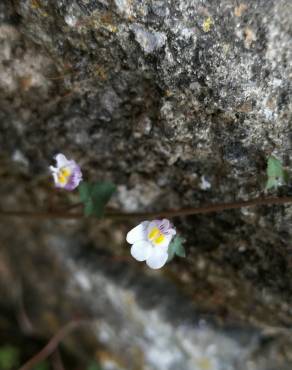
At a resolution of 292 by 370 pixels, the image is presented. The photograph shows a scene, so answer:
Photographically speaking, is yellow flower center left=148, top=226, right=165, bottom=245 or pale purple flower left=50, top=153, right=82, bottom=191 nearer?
yellow flower center left=148, top=226, right=165, bottom=245

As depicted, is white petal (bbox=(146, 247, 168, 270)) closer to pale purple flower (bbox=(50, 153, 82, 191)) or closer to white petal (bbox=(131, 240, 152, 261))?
white petal (bbox=(131, 240, 152, 261))

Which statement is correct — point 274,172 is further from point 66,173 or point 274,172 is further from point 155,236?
point 66,173

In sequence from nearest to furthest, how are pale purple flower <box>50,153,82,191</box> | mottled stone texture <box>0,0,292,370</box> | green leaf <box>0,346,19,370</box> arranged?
mottled stone texture <box>0,0,292,370</box>, pale purple flower <box>50,153,82,191</box>, green leaf <box>0,346,19,370</box>

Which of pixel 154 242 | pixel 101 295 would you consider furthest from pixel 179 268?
pixel 154 242

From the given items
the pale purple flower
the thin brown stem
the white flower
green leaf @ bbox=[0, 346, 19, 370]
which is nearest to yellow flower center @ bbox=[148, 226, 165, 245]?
the white flower

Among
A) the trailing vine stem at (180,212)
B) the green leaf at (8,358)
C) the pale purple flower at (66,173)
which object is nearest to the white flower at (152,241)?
the trailing vine stem at (180,212)

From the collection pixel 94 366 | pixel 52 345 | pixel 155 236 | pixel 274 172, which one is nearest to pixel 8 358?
pixel 52 345

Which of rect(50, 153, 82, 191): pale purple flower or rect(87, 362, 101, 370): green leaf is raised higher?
rect(50, 153, 82, 191): pale purple flower

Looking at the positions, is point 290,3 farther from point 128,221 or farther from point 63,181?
point 128,221
